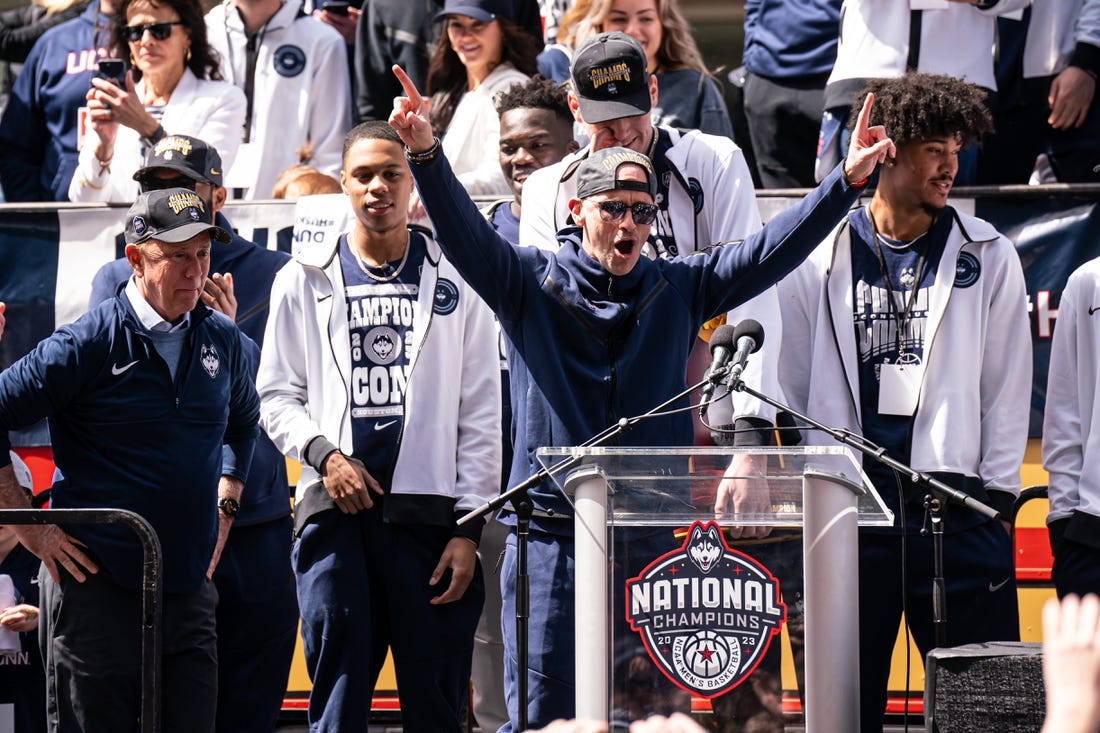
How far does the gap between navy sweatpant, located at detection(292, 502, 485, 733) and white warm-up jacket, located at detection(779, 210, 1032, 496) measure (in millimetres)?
1393

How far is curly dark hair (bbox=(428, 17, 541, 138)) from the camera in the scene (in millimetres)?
7797

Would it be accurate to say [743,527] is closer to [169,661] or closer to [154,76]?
[169,661]

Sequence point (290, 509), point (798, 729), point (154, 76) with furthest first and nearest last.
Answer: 1. point (154, 76)
2. point (290, 509)
3. point (798, 729)

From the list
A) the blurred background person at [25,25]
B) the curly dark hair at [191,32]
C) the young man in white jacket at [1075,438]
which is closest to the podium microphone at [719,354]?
the young man in white jacket at [1075,438]

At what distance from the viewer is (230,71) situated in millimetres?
8297

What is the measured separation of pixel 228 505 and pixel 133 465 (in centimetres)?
59

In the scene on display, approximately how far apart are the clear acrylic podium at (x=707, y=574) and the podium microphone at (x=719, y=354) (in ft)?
0.68

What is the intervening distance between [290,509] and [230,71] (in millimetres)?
2900

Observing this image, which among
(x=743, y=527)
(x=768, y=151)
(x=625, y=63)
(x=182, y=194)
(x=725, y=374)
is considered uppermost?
(x=768, y=151)

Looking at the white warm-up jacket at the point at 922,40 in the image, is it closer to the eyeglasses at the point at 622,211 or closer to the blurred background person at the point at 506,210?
the blurred background person at the point at 506,210

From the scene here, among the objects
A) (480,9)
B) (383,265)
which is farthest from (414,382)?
(480,9)

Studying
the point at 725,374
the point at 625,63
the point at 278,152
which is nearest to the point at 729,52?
the point at 278,152

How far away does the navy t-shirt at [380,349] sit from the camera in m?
5.53

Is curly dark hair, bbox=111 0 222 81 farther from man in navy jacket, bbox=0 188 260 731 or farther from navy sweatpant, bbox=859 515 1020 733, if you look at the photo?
navy sweatpant, bbox=859 515 1020 733
